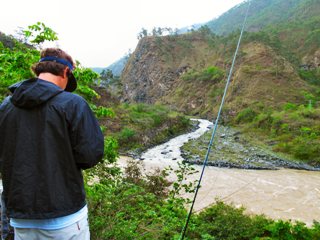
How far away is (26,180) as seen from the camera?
1489 mm

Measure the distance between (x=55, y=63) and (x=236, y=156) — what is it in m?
15.6

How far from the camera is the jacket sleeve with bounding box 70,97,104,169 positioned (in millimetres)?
1508

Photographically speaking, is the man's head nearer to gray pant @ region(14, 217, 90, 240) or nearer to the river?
gray pant @ region(14, 217, 90, 240)

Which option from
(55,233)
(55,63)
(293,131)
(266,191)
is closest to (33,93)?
(55,63)

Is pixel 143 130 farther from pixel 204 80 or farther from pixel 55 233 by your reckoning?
A: pixel 204 80

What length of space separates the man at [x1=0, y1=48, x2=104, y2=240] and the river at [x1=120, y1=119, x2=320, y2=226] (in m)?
5.66

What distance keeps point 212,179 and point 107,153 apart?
27.7 feet

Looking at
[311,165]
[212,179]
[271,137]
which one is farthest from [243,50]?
[212,179]

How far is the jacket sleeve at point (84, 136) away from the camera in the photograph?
1.51 m

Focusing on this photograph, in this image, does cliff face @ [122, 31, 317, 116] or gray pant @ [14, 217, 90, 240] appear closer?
gray pant @ [14, 217, 90, 240]

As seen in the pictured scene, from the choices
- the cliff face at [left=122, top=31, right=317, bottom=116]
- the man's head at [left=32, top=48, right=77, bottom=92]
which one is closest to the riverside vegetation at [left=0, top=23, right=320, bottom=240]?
the man's head at [left=32, top=48, right=77, bottom=92]

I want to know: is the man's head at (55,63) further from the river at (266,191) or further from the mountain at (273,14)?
the mountain at (273,14)

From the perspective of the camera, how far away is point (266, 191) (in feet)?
34.4

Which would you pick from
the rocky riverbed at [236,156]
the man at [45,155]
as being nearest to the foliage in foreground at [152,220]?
the man at [45,155]
